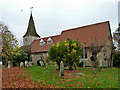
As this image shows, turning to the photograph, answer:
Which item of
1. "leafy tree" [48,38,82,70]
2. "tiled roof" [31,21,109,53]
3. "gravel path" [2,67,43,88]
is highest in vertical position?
"tiled roof" [31,21,109,53]

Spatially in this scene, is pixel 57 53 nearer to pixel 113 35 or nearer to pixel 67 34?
pixel 67 34

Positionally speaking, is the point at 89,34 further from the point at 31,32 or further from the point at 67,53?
the point at 31,32

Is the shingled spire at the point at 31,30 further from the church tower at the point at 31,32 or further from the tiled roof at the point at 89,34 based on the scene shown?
the tiled roof at the point at 89,34

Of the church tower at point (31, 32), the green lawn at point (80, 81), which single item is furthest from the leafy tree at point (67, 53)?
the church tower at point (31, 32)

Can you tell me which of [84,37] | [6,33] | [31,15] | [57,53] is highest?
[31,15]

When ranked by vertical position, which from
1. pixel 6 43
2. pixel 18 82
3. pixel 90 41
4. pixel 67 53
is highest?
pixel 90 41

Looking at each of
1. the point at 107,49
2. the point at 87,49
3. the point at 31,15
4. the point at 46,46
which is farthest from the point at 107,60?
the point at 31,15

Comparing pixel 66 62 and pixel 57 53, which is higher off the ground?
pixel 57 53

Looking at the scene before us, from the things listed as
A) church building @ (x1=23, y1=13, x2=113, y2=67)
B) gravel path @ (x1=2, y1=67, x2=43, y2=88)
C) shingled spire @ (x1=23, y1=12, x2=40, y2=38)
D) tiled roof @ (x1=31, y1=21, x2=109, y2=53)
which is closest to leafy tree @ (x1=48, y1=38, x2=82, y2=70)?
church building @ (x1=23, y1=13, x2=113, y2=67)

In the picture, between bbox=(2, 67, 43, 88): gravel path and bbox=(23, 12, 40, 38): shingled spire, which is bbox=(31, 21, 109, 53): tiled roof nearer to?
bbox=(23, 12, 40, 38): shingled spire

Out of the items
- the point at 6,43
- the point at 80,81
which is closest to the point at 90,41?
the point at 80,81

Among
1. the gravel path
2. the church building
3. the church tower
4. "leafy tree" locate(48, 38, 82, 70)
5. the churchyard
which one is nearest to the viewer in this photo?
the churchyard

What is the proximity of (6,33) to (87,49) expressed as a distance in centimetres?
1854

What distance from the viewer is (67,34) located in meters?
29.1
